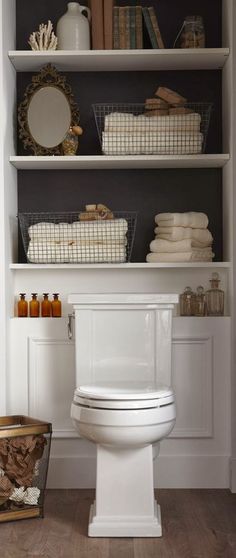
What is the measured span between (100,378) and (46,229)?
725mm

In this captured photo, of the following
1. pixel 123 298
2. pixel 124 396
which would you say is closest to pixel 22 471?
pixel 124 396

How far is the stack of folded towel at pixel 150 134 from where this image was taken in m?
3.79

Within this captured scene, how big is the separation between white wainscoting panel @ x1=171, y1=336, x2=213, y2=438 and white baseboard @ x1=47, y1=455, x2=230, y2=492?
126mm

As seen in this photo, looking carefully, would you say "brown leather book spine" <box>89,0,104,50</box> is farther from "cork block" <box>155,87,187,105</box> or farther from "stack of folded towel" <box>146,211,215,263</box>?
"stack of folded towel" <box>146,211,215,263</box>

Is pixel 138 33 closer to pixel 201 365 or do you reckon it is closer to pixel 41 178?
pixel 41 178

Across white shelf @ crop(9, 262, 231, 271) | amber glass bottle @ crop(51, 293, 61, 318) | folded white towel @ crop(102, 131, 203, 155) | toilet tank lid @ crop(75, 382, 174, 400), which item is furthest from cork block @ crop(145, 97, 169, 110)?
toilet tank lid @ crop(75, 382, 174, 400)

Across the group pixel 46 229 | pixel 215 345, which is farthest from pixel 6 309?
pixel 215 345

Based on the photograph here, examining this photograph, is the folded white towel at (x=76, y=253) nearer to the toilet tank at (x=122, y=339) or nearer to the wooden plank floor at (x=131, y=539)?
the toilet tank at (x=122, y=339)

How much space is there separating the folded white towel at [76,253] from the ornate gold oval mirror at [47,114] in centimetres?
45

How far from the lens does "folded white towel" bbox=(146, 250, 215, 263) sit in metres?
3.83

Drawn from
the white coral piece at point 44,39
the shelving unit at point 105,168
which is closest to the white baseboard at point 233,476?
the shelving unit at point 105,168

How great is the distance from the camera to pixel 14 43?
13.2 feet

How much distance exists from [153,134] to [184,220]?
1.37ft

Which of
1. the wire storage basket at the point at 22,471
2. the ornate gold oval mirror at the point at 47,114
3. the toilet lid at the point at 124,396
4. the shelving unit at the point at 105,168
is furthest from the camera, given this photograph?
the ornate gold oval mirror at the point at 47,114
